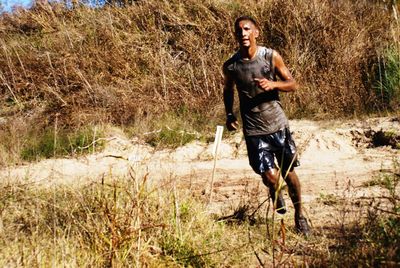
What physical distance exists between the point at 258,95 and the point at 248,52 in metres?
0.36

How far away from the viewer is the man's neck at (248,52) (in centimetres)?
401

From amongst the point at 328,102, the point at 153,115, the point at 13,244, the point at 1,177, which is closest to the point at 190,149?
the point at 153,115

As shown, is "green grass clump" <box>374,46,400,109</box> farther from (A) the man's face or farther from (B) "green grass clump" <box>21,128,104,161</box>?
(A) the man's face

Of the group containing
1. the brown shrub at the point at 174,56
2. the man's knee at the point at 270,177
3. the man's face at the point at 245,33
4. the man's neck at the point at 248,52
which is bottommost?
the man's knee at the point at 270,177

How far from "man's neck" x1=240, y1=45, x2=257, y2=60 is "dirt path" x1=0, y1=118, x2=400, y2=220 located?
1.80 meters

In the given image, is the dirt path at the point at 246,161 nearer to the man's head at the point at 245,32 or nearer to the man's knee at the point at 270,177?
the man's knee at the point at 270,177

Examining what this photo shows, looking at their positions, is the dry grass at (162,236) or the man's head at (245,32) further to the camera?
the man's head at (245,32)

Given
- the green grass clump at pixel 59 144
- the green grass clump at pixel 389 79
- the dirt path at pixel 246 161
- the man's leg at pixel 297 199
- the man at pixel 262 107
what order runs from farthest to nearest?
1. the green grass clump at pixel 389 79
2. the green grass clump at pixel 59 144
3. the dirt path at pixel 246 161
4. the man at pixel 262 107
5. the man's leg at pixel 297 199

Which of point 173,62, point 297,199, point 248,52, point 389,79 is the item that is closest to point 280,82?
point 248,52

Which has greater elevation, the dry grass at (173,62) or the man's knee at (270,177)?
the dry grass at (173,62)

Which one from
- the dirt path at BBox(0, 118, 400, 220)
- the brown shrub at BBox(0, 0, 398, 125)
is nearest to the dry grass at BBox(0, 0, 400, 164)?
the brown shrub at BBox(0, 0, 398, 125)

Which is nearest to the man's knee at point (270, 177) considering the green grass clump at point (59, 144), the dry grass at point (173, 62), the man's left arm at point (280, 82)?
the man's left arm at point (280, 82)

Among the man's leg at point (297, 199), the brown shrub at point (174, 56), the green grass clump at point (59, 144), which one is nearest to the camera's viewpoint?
the man's leg at point (297, 199)

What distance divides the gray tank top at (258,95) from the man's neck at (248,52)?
3 cm
